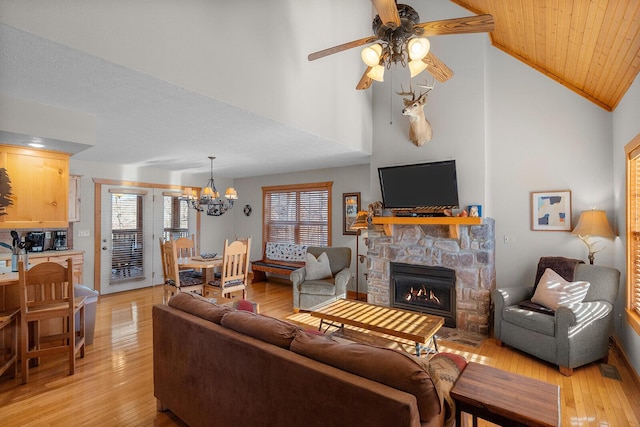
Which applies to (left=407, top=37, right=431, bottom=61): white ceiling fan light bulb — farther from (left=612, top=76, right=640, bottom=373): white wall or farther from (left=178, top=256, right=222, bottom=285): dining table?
(left=178, top=256, right=222, bottom=285): dining table

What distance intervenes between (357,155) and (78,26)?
3.66m

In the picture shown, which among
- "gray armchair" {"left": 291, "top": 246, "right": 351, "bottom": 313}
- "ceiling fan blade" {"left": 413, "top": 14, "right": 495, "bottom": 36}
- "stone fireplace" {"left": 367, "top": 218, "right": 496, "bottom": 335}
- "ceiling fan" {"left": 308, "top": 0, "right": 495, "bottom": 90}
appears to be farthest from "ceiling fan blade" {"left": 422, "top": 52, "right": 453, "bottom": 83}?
"gray armchair" {"left": 291, "top": 246, "right": 351, "bottom": 313}

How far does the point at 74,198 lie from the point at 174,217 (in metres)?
1.80

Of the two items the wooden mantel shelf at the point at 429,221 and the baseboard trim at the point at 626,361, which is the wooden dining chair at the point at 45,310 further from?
the baseboard trim at the point at 626,361

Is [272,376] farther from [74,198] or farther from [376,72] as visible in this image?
[74,198]

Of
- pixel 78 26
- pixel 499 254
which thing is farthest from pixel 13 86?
pixel 499 254

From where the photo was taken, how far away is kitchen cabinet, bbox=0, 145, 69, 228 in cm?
334

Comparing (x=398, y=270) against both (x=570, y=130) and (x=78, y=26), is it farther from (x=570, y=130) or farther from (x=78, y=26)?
(x=78, y=26)

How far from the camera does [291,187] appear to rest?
679 cm

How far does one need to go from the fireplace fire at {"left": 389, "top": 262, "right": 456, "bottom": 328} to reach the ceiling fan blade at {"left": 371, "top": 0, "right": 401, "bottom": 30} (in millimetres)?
3094

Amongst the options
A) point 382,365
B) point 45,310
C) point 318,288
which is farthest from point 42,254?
point 382,365

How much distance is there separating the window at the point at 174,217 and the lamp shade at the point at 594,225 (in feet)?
22.0

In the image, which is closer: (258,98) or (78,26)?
(78,26)

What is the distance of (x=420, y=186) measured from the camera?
423 centimetres
